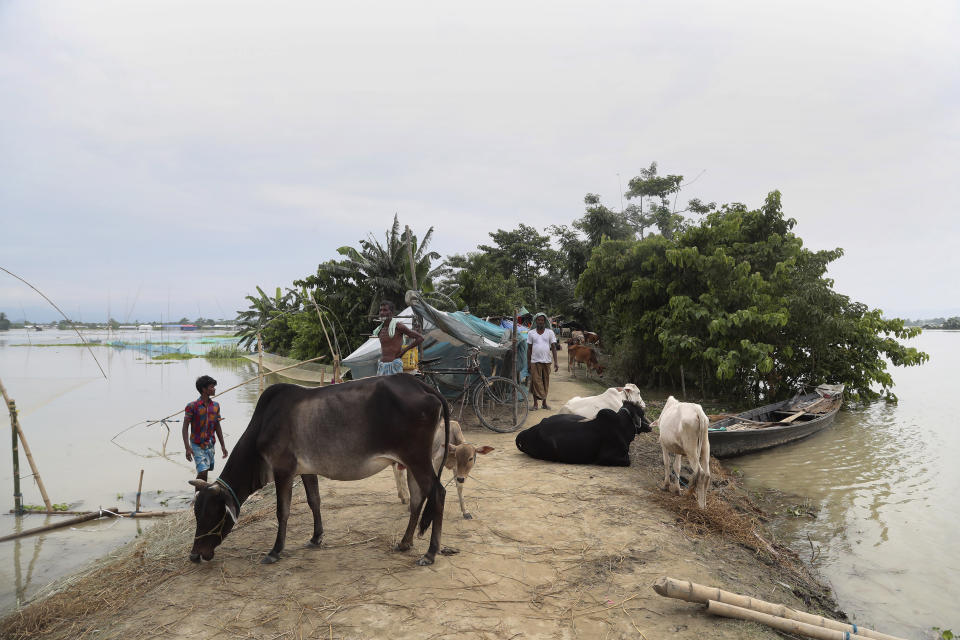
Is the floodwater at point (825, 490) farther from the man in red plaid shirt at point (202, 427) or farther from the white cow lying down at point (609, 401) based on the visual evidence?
the white cow lying down at point (609, 401)

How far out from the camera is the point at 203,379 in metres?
5.45

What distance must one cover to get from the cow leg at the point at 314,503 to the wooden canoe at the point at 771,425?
22.8 feet

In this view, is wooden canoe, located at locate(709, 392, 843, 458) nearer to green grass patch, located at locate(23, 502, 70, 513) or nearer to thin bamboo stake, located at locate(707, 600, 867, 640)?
thin bamboo stake, located at locate(707, 600, 867, 640)

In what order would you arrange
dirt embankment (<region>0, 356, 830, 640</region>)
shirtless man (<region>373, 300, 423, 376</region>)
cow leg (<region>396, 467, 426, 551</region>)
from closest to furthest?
dirt embankment (<region>0, 356, 830, 640</region>) → cow leg (<region>396, 467, 426, 551</region>) → shirtless man (<region>373, 300, 423, 376</region>)

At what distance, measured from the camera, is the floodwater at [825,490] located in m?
5.25

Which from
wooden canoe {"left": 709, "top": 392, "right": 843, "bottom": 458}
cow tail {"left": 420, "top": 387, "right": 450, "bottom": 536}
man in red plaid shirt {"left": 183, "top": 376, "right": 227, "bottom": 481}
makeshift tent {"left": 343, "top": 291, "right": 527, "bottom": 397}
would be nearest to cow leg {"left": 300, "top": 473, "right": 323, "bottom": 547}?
cow tail {"left": 420, "top": 387, "right": 450, "bottom": 536}

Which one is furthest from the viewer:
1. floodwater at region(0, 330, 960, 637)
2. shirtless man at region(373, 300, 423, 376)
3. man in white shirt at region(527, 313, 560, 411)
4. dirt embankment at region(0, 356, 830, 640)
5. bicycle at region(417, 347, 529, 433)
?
man in white shirt at region(527, 313, 560, 411)

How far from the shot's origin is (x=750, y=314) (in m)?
13.2

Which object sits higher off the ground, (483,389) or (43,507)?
(483,389)

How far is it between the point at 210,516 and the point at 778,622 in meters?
4.11

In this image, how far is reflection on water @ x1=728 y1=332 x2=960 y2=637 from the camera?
16.3 ft

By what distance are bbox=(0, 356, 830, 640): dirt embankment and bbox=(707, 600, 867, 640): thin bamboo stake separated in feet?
0.24

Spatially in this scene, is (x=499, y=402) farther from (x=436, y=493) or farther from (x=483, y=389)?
(x=436, y=493)

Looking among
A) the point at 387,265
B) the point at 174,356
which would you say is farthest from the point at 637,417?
the point at 174,356
